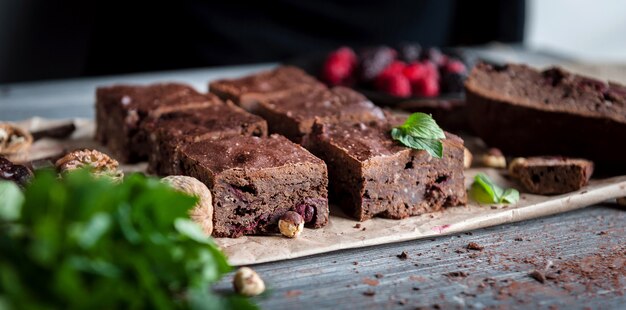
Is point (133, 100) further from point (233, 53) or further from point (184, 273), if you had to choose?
point (233, 53)

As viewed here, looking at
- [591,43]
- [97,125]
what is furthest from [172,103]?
[591,43]

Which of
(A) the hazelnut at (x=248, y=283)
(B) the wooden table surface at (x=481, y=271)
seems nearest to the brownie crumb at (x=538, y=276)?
(B) the wooden table surface at (x=481, y=271)

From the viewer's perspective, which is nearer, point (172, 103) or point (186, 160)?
point (186, 160)

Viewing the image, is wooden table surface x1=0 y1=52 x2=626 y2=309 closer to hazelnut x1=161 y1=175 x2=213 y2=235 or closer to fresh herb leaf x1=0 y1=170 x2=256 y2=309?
hazelnut x1=161 y1=175 x2=213 y2=235

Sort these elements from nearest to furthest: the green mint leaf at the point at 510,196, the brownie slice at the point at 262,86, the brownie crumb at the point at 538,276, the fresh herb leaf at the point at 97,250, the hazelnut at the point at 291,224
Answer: the fresh herb leaf at the point at 97,250
the brownie crumb at the point at 538,276
the hazelnut at the point at 291,224
the green mint leaf at the point at 510,196
the brownie slice at the point at 262,86

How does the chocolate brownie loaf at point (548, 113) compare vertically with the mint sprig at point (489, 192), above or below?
above

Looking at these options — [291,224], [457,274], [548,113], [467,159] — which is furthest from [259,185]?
[548,113]

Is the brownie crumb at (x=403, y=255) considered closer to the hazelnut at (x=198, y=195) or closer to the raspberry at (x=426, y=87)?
the hazelnut at (x=198, y=195)

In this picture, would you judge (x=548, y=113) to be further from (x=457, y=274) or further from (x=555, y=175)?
(x=457, y=274)
